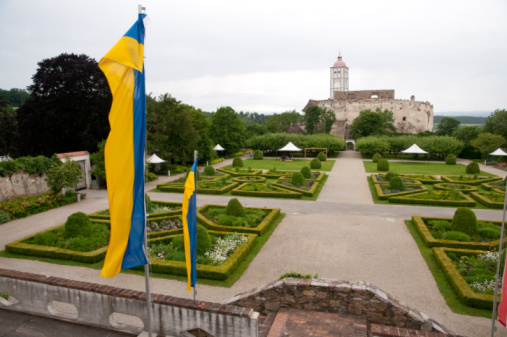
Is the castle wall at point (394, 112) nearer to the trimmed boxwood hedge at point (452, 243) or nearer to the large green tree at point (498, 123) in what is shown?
the large green tree at point (498, 123)

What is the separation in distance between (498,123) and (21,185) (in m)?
52.9

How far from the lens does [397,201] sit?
18.1m

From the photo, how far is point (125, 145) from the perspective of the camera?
14.3 ft

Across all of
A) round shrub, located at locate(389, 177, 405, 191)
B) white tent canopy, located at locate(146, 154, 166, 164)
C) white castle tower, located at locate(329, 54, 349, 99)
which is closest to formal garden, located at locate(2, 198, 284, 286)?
round shrub, located at locate(389, 177, 405, 191)

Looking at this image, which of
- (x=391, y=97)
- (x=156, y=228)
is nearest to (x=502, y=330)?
(x=156, y=228)

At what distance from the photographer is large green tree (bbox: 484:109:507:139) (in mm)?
43531

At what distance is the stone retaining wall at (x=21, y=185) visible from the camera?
691 inches

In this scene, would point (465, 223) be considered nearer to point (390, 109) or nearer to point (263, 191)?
point (263, 191)

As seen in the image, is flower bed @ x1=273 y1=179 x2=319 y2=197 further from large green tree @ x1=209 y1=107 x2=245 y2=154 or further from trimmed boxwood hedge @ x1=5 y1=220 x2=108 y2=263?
large green tree @ x1=209 y1=107 x2=245 y2=154

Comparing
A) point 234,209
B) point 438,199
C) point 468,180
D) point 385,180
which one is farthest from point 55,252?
point 468,180

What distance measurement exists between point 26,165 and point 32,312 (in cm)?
1572

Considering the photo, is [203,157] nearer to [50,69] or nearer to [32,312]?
[50,69]

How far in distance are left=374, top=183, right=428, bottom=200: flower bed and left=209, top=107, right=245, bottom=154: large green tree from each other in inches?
918

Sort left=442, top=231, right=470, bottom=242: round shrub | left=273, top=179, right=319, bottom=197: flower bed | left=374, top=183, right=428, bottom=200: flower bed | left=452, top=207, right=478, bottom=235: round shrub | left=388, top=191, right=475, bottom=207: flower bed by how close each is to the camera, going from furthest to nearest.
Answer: left=273, top=179, right=319, bottom=197: flower bed → left=374, top=183, right=428, bottom=200: flower bed → left=388, top=191, right=475, bottom=207: flower bed → left=452, top=207, right=478, bottom=235: round shrub → left=442, top=231, right=470, bottom=242: round shrub
